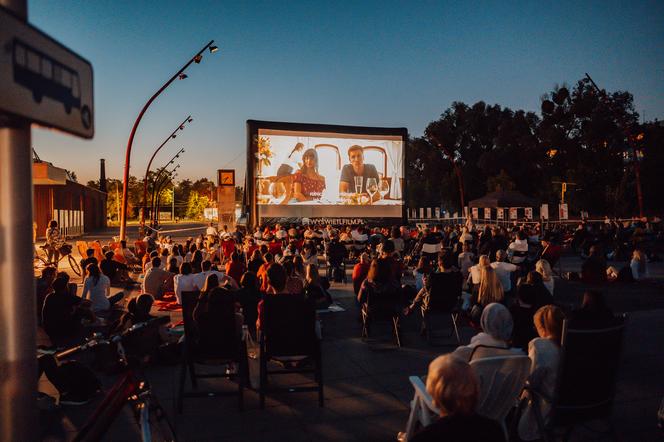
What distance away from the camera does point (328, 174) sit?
85.2ft

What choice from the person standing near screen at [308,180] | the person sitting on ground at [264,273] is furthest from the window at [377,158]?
the person sitting on ground at [264,273]

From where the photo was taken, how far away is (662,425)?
388 centimetres

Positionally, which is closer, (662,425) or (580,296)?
(662,425)

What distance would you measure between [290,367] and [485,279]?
3.04 meters

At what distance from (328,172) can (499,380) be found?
76.3 feet

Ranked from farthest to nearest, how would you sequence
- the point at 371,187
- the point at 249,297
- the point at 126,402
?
the point at 371,187, the point at 249,297, the point at 126,402

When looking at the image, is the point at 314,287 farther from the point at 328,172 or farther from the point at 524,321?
the point at 328,172

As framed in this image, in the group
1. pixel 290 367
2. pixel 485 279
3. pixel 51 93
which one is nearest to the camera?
pixel 51 93

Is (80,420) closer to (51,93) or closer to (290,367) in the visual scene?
(290,367)

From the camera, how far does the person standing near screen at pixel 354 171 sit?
26.2 m

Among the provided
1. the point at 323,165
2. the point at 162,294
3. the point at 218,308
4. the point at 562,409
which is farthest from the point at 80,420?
the point at 323,165

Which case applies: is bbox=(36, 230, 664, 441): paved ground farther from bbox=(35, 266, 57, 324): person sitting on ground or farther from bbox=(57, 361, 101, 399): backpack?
bbox=(35, 266, 57, 324): person sitting on ground

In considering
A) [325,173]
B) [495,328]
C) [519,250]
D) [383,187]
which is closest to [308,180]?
[325,173]

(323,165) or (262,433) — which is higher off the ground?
(323,165)
